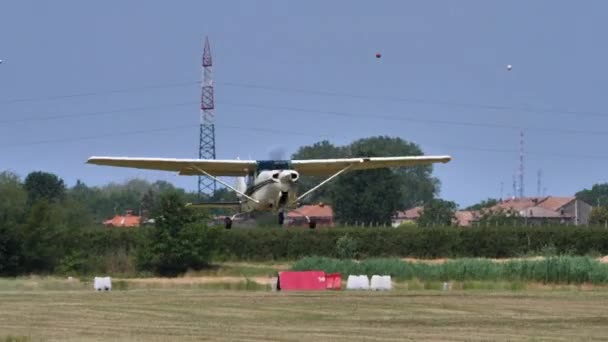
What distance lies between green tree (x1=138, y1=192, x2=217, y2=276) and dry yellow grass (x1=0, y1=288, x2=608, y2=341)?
87.4 ft

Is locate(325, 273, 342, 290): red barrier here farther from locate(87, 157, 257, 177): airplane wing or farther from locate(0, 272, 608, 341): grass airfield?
locate(87, 157, 257, 177): airplane wing

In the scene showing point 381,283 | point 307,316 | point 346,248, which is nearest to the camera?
point 307,316

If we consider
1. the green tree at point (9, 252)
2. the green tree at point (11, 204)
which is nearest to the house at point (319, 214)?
the green tree at point (11, 204)

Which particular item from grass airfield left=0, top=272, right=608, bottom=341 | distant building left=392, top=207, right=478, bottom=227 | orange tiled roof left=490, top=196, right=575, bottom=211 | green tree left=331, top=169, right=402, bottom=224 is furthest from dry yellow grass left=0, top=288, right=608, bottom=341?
orange tiled roof left=490, top=196, right=575, bottom=211

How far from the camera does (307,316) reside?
38.8 meters

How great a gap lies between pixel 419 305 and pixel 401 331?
9.90 metres

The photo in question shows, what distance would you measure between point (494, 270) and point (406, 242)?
2292 cm

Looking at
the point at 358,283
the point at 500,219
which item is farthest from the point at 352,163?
the point at 500,219

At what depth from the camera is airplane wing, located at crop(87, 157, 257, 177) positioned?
5668 centimetres

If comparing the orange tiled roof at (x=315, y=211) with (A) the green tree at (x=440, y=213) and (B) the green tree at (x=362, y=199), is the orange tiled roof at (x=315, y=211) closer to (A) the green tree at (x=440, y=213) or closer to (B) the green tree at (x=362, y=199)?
(A) the green tree at (x=440, y=213)

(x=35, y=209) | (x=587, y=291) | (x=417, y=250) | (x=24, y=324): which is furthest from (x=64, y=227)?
(x=24, y=324)

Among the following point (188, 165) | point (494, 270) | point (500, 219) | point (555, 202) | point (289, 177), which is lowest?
point (494, 270)

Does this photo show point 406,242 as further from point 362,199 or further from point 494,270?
point 362,199

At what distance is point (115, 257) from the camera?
266 ft
